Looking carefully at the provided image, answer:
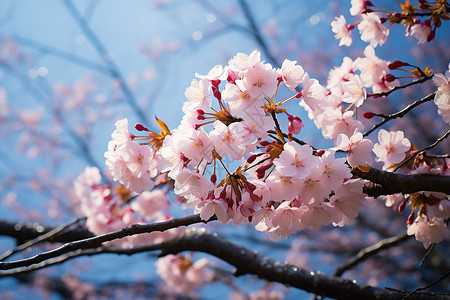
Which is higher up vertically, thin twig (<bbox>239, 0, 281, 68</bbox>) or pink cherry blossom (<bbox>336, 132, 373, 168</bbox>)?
thin twig (<bbox>239, 0, 281, 68</bbox>)

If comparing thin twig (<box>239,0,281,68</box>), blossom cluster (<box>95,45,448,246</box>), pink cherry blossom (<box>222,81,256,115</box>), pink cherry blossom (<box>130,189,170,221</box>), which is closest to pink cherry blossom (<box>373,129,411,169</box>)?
blossom cluster (<box>95,45,448,246</box>)

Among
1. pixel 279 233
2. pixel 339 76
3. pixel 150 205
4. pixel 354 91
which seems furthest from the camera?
pixel 150 205

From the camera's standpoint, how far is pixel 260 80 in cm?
89

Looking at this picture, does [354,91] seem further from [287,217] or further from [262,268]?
[262,268]

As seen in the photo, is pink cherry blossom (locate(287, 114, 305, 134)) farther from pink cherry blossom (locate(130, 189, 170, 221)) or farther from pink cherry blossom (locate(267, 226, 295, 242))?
pink cherry blossom (locate(130, 189, 170, 221))

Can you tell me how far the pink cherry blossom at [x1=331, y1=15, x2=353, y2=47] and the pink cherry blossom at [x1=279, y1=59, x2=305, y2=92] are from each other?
60 centimetres

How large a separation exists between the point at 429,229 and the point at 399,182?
0.37 metres

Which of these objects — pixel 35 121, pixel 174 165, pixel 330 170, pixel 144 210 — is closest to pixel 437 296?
pixel 330 170

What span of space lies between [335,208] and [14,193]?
31.2 feet

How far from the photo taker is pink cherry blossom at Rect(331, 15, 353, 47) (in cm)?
141

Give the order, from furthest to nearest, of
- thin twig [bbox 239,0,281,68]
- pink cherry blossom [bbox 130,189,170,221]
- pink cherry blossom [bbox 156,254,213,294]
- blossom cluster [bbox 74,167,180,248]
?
thin twig [bbox 239,0,281,68]
pink cherry blossom [bbox 156,254,213,294]
pink cherry blossom [bbox 130,189,170,221]
blossom cluster [bbox 74,167,180,248]

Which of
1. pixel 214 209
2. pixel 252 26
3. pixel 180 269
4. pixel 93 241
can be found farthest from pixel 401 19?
Result: pixel 252 26

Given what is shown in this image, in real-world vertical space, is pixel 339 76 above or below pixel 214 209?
above

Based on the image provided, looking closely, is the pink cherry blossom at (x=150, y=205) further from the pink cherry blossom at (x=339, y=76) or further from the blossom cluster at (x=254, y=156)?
the pink cherry blossom at (x=339, y=76)
